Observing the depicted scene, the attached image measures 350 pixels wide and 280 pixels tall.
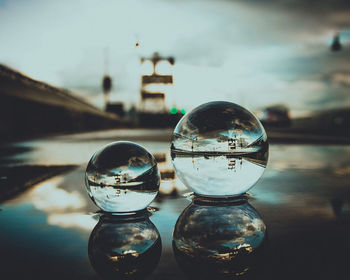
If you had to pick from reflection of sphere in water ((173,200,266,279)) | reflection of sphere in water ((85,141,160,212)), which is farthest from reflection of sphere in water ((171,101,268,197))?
reflection of sphere in water ((85,141,160,212))

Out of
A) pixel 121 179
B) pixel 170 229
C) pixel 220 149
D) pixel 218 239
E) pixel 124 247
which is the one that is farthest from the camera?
pixel 220 149

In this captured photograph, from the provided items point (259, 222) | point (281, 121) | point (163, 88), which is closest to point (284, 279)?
point (259, 222)

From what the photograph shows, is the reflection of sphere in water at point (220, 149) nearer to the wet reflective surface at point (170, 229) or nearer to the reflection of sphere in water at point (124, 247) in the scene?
the wet reflective surface at point (170, 229)

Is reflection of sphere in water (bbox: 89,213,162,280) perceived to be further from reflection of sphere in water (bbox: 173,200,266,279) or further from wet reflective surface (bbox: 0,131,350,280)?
reflection of sphere in water (bbox: 173,200,266,279)

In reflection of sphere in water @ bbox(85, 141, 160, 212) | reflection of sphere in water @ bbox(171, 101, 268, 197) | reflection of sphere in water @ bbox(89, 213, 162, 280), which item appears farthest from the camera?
reflection of sphere in water @ bbox(171, 101, 268, 197)

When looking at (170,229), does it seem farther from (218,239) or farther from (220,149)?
(220,149)

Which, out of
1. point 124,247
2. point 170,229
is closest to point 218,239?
point 170,229
